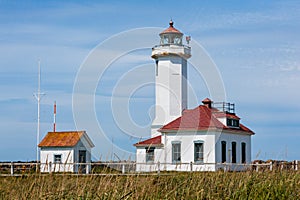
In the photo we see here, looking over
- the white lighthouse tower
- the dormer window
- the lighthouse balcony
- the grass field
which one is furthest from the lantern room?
the grass field

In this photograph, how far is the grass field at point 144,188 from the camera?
631 cm

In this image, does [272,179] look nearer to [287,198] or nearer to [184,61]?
[287,198]

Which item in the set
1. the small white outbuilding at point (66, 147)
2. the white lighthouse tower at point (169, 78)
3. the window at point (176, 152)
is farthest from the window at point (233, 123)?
the small white outbuilding at point (66, 147)

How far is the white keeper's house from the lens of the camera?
27.0m

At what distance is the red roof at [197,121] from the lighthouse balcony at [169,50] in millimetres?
3572

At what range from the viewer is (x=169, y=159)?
2734 centimetres

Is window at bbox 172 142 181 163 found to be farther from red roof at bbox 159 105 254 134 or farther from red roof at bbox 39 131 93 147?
red roof at bbox 39 131 93 147

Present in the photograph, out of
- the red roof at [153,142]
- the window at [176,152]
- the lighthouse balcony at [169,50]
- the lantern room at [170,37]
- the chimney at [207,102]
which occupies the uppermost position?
the lantern room at [170,37]

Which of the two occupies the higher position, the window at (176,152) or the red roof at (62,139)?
the red roof at (62,139)

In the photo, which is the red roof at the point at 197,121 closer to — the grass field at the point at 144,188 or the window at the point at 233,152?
the window at the point at 233,152

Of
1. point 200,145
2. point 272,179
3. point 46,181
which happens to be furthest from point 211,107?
Answer: point 46,181

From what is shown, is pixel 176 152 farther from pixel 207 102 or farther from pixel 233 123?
pixel 233 123

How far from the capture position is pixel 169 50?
30.1m

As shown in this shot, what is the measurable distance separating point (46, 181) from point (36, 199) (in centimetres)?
83
